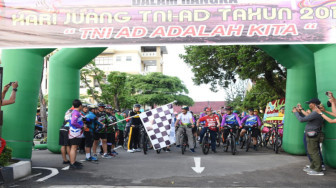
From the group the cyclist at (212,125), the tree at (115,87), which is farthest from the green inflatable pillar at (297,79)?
the tree at (115,87)

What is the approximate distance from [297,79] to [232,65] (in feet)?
30.3

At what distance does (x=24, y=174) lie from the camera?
6.80 meters

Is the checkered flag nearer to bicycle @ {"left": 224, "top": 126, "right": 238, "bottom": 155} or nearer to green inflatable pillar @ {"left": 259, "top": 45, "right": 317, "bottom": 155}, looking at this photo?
bicycle @ {"left": 224, "top": 126, "right": 238, "bottom": 155}

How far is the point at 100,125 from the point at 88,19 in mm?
3878

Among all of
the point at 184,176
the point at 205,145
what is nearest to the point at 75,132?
the point at 184,176

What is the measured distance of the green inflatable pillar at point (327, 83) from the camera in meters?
7.76

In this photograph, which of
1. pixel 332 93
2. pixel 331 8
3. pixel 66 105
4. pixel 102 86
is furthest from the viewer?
pixel 102 86

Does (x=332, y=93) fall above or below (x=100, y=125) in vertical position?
above

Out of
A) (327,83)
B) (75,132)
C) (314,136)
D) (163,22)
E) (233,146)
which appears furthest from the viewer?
(233,146)

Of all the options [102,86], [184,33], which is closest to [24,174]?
[184,33]

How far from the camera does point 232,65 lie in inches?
781

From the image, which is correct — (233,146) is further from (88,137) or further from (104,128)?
(88,137)

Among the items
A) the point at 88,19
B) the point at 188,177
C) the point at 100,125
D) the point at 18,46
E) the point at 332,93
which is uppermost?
the point at 88,19

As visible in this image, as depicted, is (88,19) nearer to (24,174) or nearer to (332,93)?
(24,174)
